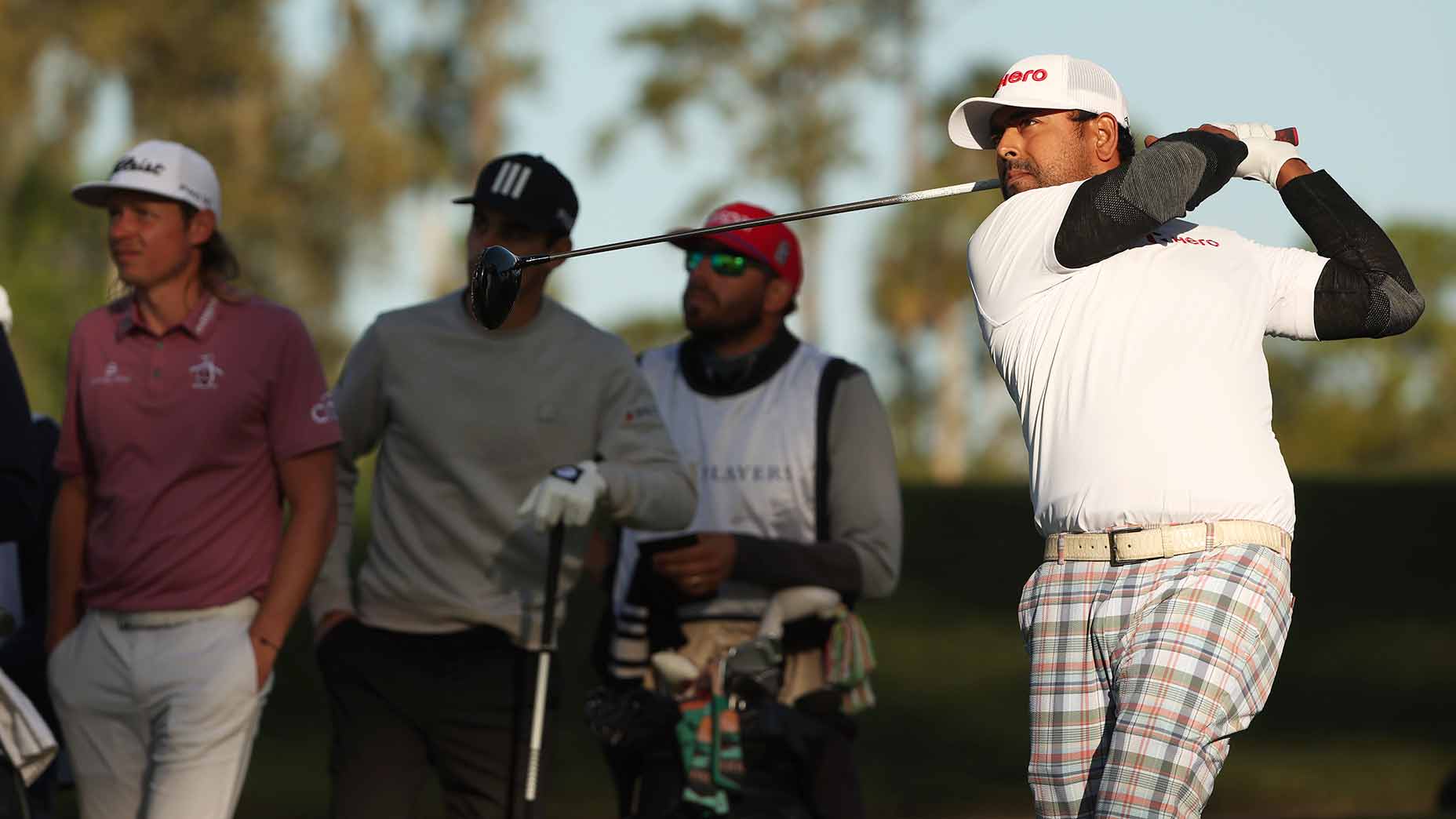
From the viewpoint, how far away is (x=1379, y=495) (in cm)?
1407

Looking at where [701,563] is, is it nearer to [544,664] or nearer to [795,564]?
[795,564]

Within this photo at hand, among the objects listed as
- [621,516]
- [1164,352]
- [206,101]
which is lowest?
[621,516]

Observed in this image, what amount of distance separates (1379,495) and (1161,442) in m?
10.7

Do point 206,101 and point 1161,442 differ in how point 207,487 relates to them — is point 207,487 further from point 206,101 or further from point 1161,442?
point 206,101

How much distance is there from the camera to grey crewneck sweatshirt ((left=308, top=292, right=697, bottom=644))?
213 inches

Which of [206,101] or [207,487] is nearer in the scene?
[207,487]

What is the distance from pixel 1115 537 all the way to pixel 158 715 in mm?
2402

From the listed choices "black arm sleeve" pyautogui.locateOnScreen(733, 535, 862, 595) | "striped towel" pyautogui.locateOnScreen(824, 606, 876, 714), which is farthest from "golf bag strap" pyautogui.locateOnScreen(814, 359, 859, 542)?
"striped towel" pyautogui.locateOnScreen(824, 606, 876, 714)

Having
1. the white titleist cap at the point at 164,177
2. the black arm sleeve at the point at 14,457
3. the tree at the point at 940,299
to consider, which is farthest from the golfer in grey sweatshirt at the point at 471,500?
the tree at the point at 940,299

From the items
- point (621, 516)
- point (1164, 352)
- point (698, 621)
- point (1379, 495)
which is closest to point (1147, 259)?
point (1164, 352)

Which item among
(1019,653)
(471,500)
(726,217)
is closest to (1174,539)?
(471,500)

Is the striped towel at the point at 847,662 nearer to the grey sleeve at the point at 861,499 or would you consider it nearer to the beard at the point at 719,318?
the grey sleeve at the point at 861,499

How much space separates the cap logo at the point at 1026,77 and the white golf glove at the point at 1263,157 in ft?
1.22

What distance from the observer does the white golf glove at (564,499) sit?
517 cm
